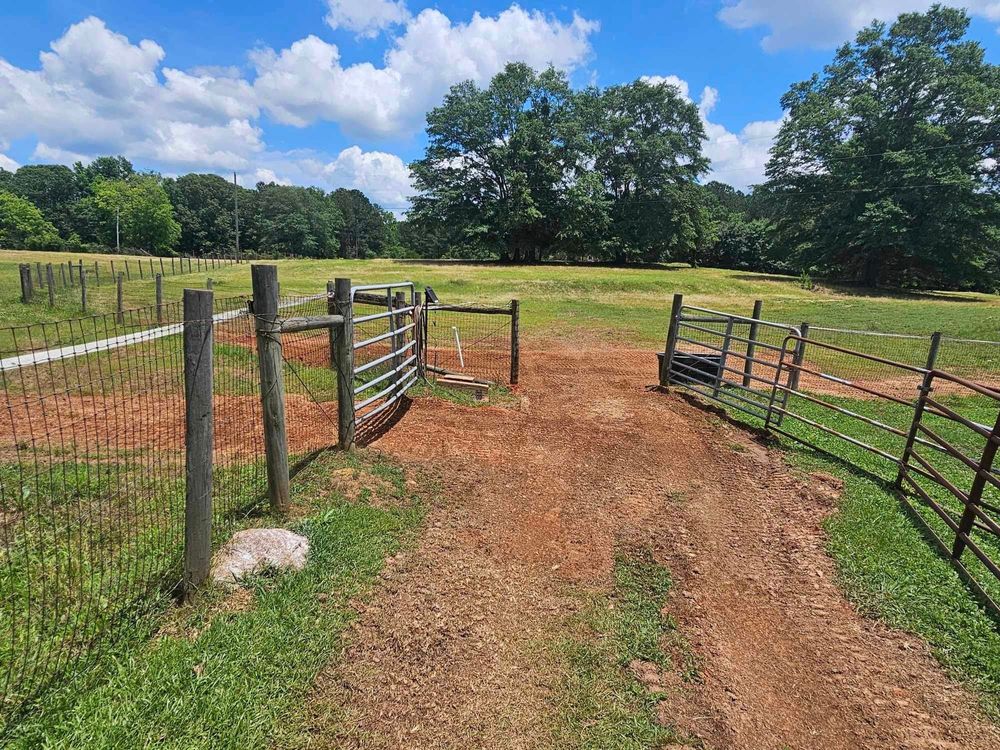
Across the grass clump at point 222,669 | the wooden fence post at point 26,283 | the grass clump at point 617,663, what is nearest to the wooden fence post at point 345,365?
the grass clump at point 222,669

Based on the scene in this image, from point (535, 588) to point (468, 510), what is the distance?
4.10ft

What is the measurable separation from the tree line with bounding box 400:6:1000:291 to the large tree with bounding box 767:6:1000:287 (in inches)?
3.9

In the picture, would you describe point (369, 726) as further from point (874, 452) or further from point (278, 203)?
point (278, 203)

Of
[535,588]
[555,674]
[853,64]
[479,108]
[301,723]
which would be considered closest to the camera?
[301,723]

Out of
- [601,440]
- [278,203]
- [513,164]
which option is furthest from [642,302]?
[278,203]

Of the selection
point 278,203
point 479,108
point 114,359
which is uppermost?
point 479,108

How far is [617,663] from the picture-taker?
9.97ft

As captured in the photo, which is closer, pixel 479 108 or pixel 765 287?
pixel 765 287

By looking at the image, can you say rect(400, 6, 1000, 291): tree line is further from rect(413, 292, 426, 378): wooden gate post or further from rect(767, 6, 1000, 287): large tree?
rect(413, 292, 426, 378): wooden gate post

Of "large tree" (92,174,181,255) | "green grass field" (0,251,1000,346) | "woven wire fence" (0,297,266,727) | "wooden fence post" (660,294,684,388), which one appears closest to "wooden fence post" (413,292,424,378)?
"woven wire fence" (0,297,266,727)

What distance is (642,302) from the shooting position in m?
27.1

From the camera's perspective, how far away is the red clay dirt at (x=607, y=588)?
2668 millimetres

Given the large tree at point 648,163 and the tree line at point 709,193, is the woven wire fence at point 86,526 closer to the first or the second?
the tree line at point 709,193

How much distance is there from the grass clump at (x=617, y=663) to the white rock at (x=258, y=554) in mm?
1924
